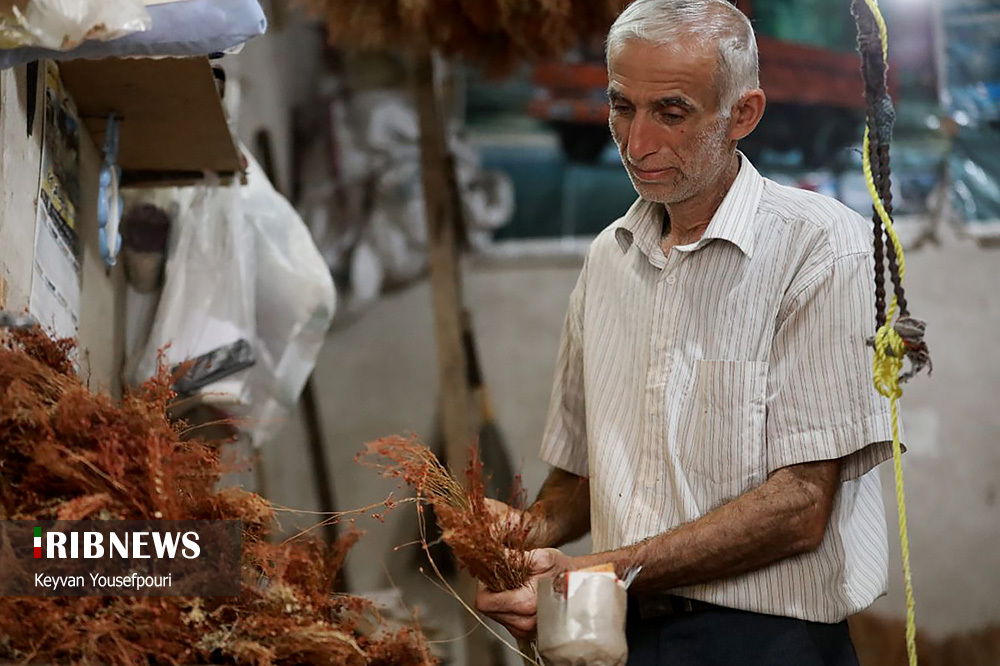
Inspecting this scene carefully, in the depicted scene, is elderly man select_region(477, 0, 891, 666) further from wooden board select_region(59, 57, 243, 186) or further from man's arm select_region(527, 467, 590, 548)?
wooden board select_region(59, 57, 243, 186)

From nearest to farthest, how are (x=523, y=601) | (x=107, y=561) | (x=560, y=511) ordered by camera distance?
(x=107, y=561) → (x=523, y=601) → (x=560, y=511)

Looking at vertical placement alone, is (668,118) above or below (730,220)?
above

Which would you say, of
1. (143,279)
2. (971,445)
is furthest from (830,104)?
(143,279)

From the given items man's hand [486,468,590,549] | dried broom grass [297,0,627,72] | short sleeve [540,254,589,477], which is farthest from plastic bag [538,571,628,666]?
dried broom grass [297,0,627,72]

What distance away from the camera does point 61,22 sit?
1132 mm

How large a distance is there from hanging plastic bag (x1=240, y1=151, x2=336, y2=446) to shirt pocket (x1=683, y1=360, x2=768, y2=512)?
104 centimetres

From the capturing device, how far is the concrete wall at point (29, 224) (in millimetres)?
1378

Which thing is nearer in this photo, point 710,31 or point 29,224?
point 710,31

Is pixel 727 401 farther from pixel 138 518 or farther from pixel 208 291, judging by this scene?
pixel 208 291

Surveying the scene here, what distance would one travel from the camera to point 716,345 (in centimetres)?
141

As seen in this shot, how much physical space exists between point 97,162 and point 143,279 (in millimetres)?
260

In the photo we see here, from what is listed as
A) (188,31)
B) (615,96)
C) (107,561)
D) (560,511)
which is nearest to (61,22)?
(188,31)

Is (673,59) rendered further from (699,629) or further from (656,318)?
(699,629)

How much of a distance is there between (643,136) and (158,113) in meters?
0.82
